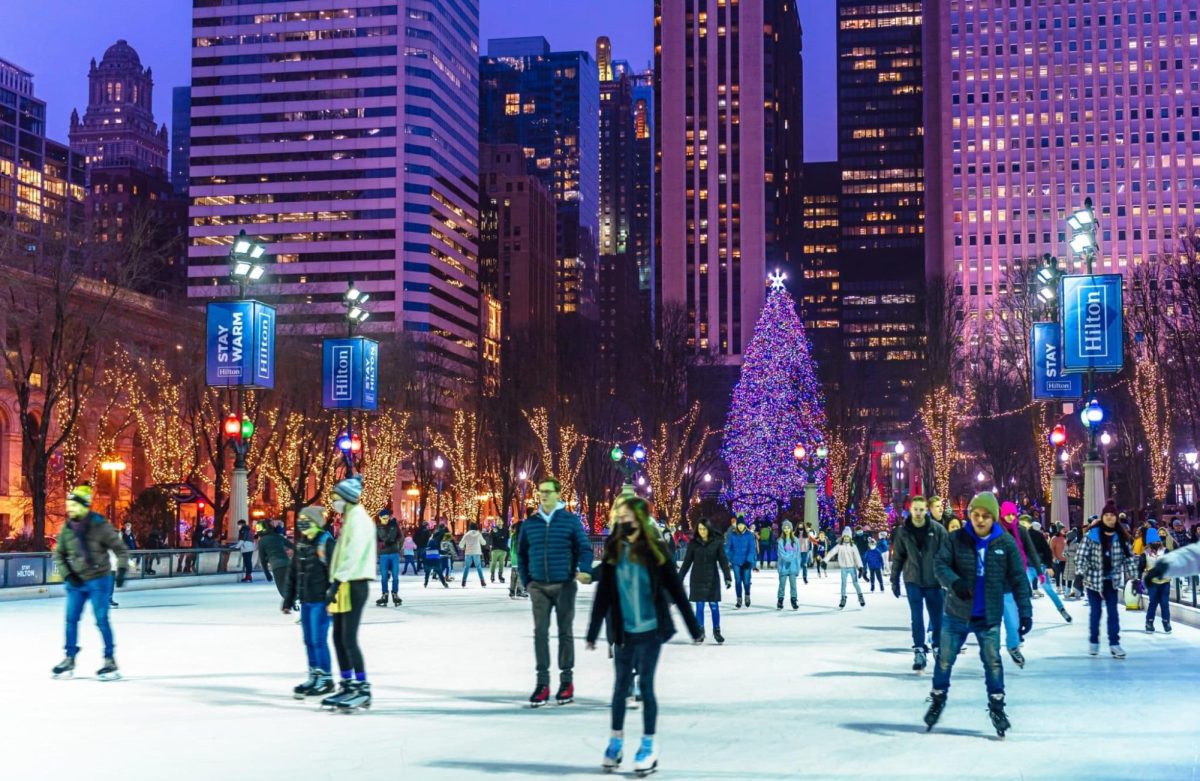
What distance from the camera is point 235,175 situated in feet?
561

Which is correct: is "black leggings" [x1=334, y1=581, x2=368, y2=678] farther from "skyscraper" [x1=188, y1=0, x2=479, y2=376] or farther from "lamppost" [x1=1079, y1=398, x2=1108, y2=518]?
"skyscraper" [x1=188, y1=0, x2=479, y2=376]

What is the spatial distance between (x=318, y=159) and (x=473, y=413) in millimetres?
108687

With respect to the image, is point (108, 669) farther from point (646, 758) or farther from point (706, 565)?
point (706, 565)

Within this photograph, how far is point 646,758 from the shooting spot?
8.16 m

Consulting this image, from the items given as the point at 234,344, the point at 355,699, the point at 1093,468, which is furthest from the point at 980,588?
the point at 234,344

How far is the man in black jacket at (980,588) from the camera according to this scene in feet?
31.7

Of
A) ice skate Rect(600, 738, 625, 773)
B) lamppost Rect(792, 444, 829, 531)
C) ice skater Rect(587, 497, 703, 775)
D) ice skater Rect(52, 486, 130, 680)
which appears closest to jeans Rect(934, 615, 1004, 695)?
ice skater Rect(587, 497, 703, 775)

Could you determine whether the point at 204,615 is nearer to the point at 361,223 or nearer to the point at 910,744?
the point at 910,744

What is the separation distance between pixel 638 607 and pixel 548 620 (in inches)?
131

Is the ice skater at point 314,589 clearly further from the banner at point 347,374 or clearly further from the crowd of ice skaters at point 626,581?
the banner at point 347,374

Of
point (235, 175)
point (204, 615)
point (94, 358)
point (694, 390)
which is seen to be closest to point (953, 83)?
point (235, 175)

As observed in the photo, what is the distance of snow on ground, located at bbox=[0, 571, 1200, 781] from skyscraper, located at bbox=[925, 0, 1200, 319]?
525 feet

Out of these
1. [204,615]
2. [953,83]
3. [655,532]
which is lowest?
[204,615]

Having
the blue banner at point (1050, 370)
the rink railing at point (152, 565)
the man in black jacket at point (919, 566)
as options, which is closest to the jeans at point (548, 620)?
the man in black jacket at point (919, 566)
